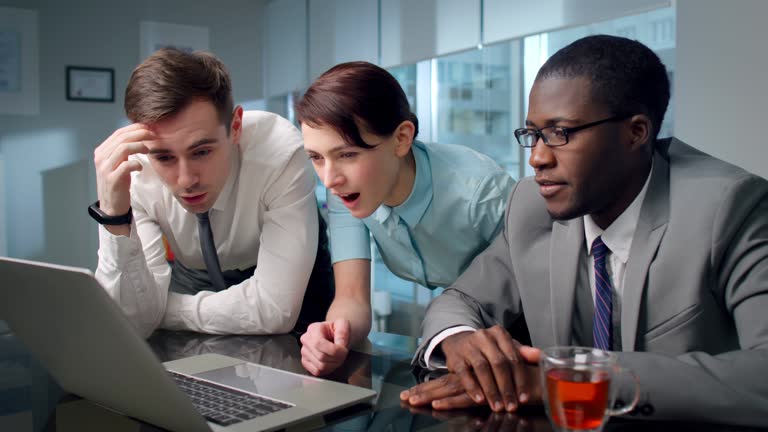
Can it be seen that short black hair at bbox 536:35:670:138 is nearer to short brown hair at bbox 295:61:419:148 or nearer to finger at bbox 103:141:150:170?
short brown hair at bbox 295:61:419:148

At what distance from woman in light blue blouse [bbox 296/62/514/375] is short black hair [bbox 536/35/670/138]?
0.47 m

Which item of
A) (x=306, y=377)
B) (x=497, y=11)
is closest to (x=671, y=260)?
(x=306, y=377)

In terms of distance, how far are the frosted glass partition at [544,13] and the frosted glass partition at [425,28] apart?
6.6 inches

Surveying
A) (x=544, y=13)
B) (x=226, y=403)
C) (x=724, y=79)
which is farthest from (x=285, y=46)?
(x=226, y=403)

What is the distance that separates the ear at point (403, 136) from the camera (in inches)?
70.7

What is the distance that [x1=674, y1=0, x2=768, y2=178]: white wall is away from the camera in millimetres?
2883

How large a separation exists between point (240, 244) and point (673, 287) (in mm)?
1303

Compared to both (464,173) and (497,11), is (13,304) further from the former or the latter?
(497,11)

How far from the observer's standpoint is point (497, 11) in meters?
4.14

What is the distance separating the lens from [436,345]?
1.30 metres

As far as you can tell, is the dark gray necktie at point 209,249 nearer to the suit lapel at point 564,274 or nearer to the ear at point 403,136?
the ear at point 403,136

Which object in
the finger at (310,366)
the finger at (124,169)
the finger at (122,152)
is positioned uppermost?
the finger at (122,152)

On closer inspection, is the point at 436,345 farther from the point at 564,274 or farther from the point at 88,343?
the point at 88,343

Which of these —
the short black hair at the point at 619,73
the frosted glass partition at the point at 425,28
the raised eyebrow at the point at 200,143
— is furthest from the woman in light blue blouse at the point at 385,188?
the frosted glass partition at the point at 425,28
